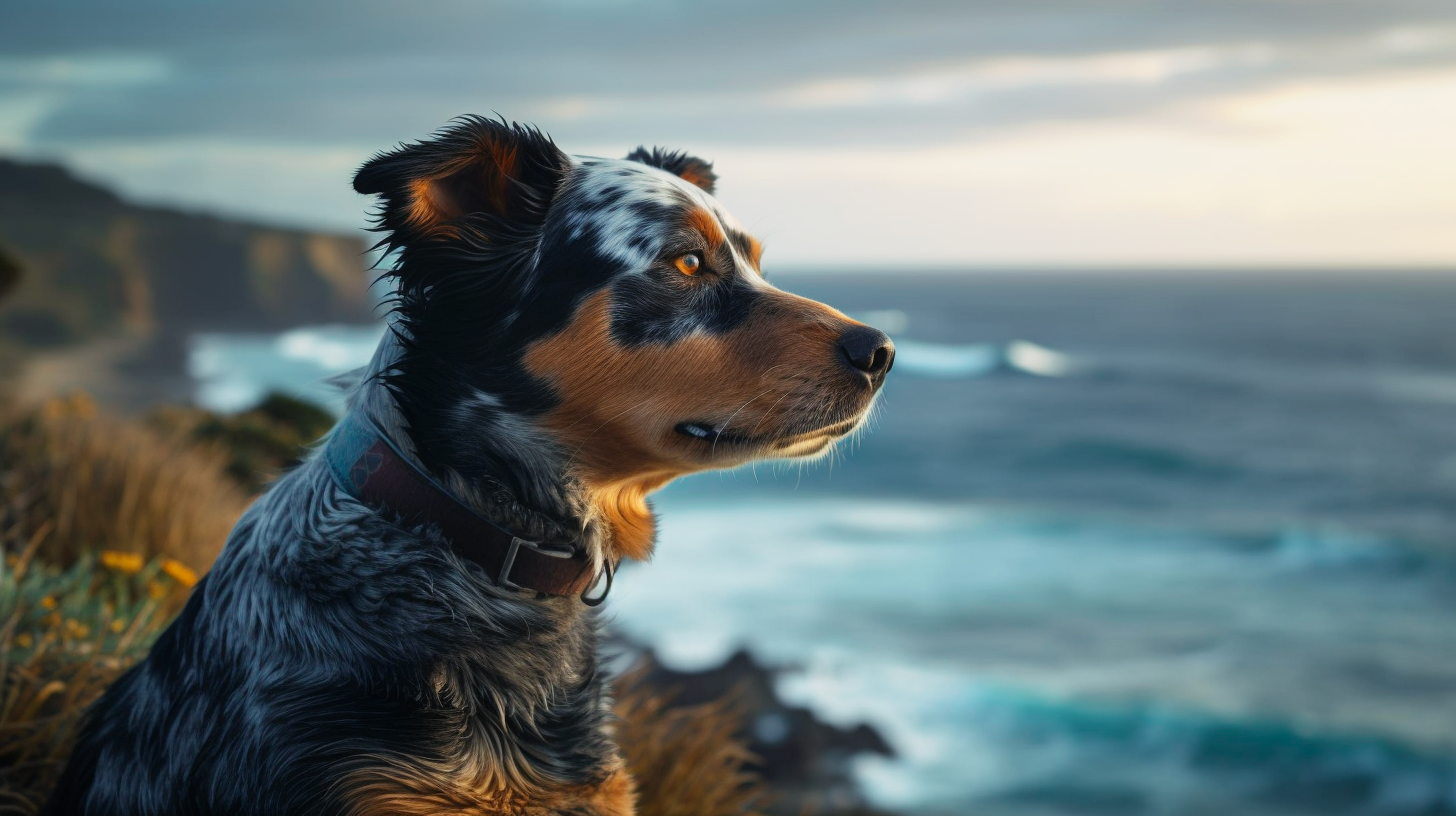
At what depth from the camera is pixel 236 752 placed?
256cm

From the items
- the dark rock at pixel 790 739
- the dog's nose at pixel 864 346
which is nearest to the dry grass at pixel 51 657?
the dog's nose at pixel 864 346

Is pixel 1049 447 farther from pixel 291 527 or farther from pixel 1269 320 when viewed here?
pixel 1269 320

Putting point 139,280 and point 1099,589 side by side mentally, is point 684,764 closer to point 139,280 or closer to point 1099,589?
point 1099,589

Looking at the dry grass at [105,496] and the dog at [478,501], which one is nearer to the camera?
the dog at [478,501]

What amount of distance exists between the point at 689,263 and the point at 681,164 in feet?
2.98

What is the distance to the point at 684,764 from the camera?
4.48m

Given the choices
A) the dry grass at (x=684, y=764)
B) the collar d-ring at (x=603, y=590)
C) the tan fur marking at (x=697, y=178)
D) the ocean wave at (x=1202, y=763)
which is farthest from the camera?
the ocean wave at (x=1202, y=763)

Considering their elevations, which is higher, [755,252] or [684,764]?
[755,252]

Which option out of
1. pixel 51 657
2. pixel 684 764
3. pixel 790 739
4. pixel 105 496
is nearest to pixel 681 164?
pixel 684 764

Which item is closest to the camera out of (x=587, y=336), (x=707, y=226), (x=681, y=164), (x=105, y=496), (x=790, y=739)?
(x=587, y=336)

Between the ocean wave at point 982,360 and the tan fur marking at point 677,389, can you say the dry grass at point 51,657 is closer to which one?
the tan fur marking at point 677,389

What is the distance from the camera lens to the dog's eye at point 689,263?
3.06 m

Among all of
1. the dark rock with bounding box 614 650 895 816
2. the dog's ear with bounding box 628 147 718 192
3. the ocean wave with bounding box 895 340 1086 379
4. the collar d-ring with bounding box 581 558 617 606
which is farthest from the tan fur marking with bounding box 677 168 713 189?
the ocean wave with bounding box 895 340 1086 379

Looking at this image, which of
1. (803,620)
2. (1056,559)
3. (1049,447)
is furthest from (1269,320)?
(803,620)
